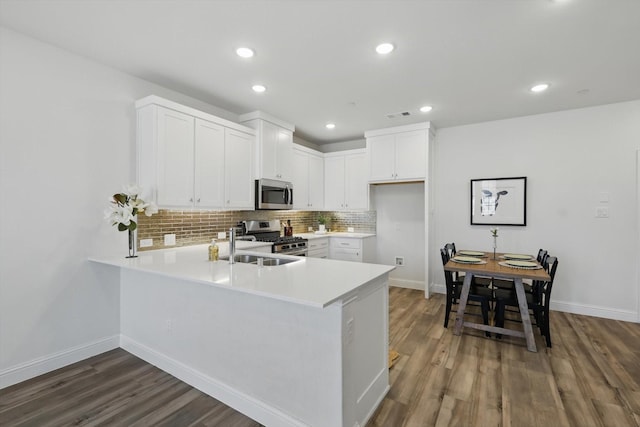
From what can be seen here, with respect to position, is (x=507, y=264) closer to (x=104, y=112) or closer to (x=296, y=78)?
(x=296, y=78)

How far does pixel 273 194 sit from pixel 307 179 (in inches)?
41.0

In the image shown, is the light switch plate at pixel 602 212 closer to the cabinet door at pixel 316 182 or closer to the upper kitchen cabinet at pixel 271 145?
the cabinet door at pixel 316 182

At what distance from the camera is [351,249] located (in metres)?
4.97

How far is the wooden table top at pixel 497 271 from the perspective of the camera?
2.77m

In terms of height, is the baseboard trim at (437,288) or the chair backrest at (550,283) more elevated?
the chair backrest at (550,283)

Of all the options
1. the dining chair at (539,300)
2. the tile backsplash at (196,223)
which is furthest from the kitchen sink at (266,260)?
the dining chair at (539,300)

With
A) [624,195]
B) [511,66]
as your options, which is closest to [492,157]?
[624,195]

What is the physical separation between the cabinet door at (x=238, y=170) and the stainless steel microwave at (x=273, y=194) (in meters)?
0.10

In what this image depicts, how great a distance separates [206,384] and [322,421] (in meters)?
0.98

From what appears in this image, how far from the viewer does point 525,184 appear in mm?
4184

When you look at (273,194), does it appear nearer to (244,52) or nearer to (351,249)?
(351,249)

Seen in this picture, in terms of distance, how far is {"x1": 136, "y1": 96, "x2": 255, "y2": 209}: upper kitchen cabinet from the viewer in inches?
114

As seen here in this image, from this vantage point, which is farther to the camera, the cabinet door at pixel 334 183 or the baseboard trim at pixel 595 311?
the cabinet door at pixel 334 183

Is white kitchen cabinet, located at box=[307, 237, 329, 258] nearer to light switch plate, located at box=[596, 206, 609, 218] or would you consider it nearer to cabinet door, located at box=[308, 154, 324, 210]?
cabinet door, located at box=[308, 154, 324, 210]
